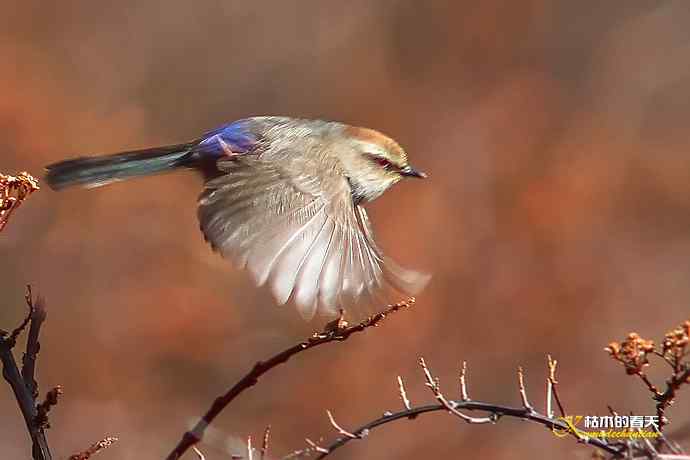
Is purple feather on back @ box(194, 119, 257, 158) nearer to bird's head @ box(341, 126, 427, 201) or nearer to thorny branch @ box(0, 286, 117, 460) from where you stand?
bird's head @ box(341, 126, 427, 201)

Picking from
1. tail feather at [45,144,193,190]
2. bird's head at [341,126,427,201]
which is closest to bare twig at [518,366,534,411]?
bird's head at [341,126,427,201]

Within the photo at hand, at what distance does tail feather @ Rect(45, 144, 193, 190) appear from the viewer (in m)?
2.21

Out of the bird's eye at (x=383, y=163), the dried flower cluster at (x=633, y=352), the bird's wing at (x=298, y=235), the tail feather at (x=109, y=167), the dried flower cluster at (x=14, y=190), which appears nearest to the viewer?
the dried flower cluster at (x=633, y=352)

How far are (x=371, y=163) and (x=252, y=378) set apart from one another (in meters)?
1.21

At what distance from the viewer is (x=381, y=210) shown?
14.0 feet

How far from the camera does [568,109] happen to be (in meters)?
4.39

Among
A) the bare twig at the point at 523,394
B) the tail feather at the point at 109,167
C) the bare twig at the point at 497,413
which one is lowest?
the bare twig at the point at 497,413

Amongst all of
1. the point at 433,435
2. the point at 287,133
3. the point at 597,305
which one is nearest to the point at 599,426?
the point at 287,133

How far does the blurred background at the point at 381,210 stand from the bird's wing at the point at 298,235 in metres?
1.58

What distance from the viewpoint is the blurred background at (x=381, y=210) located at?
3.80 metres

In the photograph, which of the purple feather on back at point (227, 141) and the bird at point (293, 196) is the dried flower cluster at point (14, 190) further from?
the purple feather on back at point (227, 141)

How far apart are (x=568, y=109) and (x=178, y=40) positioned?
172 cm

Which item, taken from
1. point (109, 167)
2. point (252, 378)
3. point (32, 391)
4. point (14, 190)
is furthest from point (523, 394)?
point (109, 167)

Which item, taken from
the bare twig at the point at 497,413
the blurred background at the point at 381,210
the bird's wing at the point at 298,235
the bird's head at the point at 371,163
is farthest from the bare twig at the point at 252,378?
the blurred background at the point at 381,210
